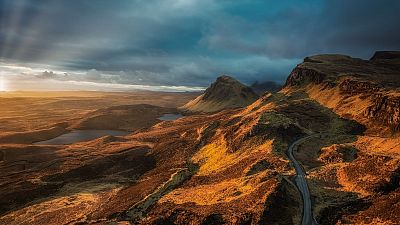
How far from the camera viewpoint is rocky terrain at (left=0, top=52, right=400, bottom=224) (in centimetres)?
5566

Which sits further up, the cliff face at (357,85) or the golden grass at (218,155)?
the cliff face at (357,85)

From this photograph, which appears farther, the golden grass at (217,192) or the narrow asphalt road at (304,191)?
the golden grass at (217,192)

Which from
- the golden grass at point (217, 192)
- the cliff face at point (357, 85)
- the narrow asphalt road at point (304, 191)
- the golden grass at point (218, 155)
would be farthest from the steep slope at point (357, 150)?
the golden grass at point (218, 155)

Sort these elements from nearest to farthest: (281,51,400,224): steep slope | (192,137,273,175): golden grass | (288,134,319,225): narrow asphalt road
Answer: (288,134,319,225): narrow asphalt road
(281,51,400,224): steep slope
(192,137,273,175): golden grass

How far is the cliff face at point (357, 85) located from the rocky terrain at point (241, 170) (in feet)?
1.88

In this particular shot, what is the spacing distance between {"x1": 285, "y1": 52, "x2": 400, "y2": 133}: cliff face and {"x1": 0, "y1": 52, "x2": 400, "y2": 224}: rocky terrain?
0.57 meters

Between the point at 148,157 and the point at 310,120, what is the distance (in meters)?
54.0

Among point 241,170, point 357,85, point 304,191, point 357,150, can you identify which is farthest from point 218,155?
point 357,85

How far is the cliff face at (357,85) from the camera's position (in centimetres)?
Result: 9425

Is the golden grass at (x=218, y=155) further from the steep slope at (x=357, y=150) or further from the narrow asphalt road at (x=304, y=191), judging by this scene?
the steep slope at (x=357, y=150)

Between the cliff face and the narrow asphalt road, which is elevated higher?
the cliff face

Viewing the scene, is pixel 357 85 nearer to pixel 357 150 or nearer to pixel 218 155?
pixel 357 150

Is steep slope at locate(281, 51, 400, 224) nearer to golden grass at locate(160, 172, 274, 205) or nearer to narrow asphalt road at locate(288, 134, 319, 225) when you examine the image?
narrow asphalt road at locate(288, 134, 319, 225)

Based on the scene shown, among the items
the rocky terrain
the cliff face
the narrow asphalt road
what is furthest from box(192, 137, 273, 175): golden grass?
the cliff face
